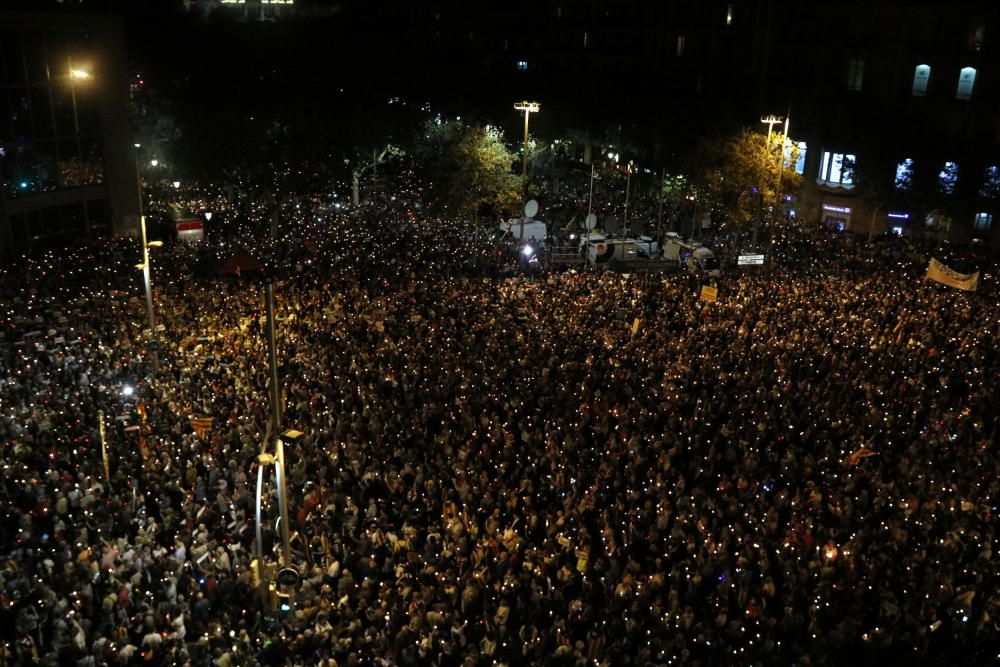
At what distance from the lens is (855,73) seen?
41.6 meters

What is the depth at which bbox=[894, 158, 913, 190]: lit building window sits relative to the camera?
36719 mm

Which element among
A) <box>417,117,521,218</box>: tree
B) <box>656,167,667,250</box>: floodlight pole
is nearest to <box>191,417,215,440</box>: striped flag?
<box>417,117,521,218</box>: tree

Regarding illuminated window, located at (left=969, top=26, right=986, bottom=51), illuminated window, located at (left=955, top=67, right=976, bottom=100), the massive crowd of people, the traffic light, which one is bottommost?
the traffic light

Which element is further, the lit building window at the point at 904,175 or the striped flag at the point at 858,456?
the lit building window at the point at 904,175

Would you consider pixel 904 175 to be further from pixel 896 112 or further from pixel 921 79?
pixel 921 79

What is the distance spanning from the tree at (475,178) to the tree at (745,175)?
8502 mm

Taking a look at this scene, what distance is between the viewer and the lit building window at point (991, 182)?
35.0 metres

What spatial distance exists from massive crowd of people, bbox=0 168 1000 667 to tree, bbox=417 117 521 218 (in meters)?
12.3

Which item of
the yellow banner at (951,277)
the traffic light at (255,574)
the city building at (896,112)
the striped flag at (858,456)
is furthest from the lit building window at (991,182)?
the traffic light at (255,574)

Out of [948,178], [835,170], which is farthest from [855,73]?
[948,178]

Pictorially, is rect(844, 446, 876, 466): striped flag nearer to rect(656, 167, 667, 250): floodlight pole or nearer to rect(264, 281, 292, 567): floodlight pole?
rect(264, 281, 292, 567): floodlight pole

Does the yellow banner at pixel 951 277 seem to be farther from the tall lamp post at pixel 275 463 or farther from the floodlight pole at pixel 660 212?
the tall lamp post at pixel 275 463

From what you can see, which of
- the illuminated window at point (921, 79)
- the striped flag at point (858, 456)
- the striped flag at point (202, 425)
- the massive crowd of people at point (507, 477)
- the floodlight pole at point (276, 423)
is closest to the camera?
the floodlight pole at point (276, 423)

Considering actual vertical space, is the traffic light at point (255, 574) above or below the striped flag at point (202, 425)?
below
